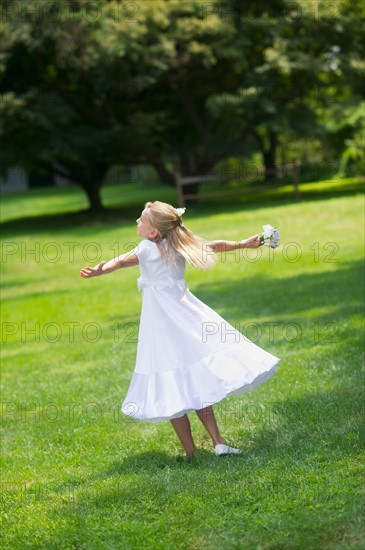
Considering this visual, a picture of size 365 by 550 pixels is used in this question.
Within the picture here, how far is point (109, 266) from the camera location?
583 centimetres

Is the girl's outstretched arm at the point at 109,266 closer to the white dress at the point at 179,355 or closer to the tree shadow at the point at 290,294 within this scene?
the white dress at the point at 179,355

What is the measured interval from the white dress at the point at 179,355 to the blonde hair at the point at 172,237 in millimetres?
79

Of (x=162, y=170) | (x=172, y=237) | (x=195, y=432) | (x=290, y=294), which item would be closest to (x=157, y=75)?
(x=162, y=170)

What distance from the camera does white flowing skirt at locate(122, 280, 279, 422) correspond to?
5.75m

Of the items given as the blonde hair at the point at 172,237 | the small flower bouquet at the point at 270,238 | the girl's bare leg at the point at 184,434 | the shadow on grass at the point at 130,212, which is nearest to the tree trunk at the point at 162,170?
the shadow on grass at the point at 130,212

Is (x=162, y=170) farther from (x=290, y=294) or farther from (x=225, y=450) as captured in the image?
(x=225, y=450)

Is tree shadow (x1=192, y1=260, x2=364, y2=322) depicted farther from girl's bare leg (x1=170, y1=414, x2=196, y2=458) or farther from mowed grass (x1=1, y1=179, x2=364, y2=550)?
girl's bare leg (x1=170, y1=414, x2=196, y2=458)

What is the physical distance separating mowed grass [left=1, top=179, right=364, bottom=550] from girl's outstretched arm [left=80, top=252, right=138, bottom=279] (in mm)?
1305

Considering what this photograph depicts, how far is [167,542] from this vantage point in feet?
14.7

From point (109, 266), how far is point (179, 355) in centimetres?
73

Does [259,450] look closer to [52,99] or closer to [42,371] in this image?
[42,371]

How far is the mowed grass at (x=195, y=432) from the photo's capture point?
4684mm

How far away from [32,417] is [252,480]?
3.15 m

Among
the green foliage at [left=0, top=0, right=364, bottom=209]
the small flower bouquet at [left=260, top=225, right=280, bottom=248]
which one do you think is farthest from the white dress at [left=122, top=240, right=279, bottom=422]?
the green foliage at [left=0, top=0, right=364, bottom=209]
